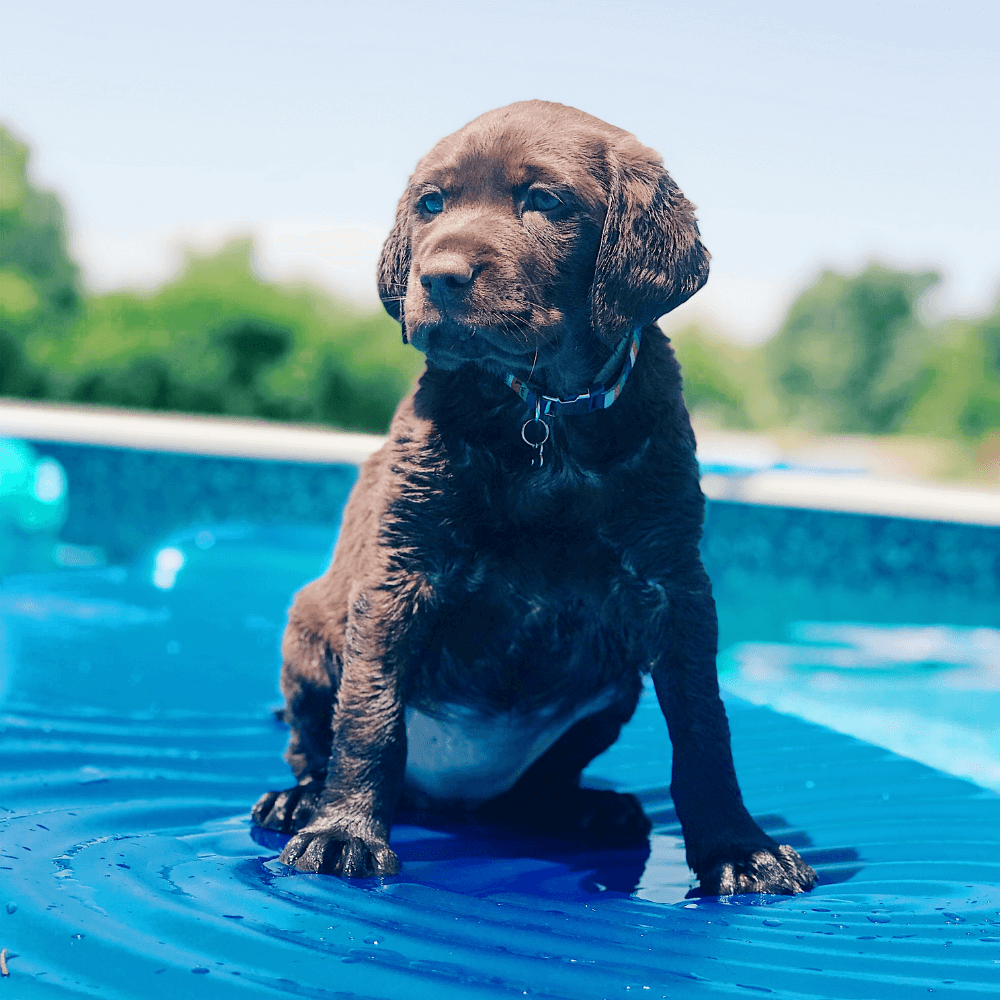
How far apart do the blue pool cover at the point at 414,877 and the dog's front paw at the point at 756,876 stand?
3 centimetres

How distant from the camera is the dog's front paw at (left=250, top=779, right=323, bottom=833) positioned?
8.47 feet

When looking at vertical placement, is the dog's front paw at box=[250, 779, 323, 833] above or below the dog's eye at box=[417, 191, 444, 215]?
below

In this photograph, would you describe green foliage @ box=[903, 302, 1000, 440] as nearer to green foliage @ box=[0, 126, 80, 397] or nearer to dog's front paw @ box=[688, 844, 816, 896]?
green foliage @ box=[0, 126, 80, 397]

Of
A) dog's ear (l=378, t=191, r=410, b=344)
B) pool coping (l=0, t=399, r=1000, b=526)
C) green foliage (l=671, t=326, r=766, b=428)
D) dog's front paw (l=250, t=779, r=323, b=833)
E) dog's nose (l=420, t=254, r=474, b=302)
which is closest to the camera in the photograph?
dog's nose (l=420, t=254, r=474, b=302)

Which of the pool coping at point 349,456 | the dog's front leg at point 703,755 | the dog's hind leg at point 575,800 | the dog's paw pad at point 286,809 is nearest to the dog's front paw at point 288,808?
the dog's paw pad at point 286,809

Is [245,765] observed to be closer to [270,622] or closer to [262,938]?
[262,938]

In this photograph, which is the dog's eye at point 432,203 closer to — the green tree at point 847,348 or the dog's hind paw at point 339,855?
the dog's hind paw at point 339,855

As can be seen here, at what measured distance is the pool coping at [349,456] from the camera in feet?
25.3

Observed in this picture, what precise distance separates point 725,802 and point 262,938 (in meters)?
0.98

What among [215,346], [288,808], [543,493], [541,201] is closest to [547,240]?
[541,201]

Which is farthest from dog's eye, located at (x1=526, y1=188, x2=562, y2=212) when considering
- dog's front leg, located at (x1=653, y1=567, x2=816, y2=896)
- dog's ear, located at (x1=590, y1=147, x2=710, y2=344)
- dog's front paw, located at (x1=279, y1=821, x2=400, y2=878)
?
dog's front paw, located at (x1=279, y1=821, x2=400, y2=878)

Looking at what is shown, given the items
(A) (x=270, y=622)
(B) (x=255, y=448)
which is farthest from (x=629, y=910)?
(B) (x=255, y=448)

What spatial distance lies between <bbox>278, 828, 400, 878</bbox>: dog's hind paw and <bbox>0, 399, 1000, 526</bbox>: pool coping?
4778mm

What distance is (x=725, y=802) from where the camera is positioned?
2344 mm
